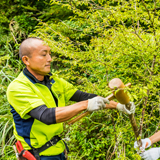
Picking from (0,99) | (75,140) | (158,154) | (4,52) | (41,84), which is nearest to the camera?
(41,84)

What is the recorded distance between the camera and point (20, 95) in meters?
1.57

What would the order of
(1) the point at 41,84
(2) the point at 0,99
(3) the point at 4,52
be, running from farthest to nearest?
(3) the point at 4,52 < (2) the point at 0,99 < (1) the point at 41,84

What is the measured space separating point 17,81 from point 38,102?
375 millimetres

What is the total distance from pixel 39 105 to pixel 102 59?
879 millimetres

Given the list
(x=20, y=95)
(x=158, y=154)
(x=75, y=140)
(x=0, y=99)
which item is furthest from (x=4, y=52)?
(x=158, y=154)

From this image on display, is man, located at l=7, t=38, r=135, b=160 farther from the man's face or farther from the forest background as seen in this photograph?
the forest background

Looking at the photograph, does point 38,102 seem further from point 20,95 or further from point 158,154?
point 158,154

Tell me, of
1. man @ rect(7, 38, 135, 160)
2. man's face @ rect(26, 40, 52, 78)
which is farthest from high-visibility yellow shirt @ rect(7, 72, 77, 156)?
man's face @ rect(26, 40, 52, 78)

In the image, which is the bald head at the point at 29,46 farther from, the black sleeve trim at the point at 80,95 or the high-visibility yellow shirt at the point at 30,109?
the black sleeve trim at the point at 80,95

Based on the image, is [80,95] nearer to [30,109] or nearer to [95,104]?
[95,104]

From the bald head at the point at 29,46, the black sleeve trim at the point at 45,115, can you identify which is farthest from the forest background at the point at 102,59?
the black sleeve trim at the point at 45,115

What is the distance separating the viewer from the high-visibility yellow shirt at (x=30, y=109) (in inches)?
61.8

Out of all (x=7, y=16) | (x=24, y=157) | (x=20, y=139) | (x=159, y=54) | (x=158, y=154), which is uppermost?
(x=7, y=16)

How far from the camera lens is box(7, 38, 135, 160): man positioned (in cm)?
153
